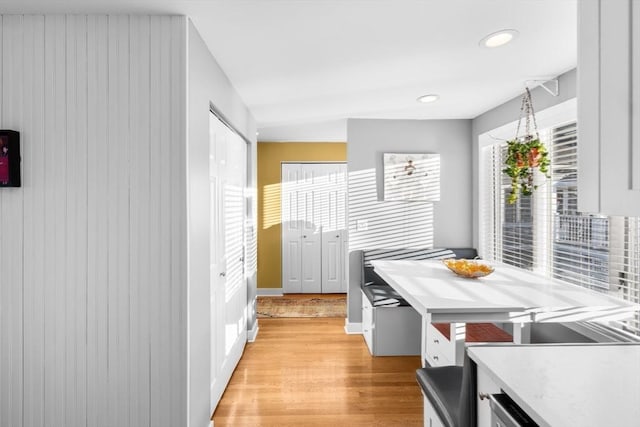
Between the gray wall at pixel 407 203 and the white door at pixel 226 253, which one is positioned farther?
the gray wall at pixel 407 203

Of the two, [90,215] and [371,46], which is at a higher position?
[371,46]

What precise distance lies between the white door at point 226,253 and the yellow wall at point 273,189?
6.98 feet

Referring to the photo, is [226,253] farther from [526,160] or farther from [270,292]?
[270,292]

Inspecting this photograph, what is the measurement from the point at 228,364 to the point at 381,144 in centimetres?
267

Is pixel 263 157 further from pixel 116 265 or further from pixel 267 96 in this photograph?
pixel 116 265

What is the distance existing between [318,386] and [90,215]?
6.72ft

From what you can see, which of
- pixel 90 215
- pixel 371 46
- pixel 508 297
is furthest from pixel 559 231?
pixel 90 215

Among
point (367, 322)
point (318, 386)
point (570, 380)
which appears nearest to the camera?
point (570, 380)

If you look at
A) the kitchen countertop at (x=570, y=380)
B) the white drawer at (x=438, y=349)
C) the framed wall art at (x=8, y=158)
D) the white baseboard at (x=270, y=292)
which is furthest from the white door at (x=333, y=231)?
the kitchen countertop at (x=570, y=380)

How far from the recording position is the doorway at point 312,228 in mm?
6055

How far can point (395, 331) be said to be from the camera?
3676 millimetres

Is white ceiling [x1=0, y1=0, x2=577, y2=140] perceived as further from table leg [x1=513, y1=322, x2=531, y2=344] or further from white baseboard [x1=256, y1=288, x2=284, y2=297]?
white baseboard [x1=256, y1=288, x2=284, y2=297]

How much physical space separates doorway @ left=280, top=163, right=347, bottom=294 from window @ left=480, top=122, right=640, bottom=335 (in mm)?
2409

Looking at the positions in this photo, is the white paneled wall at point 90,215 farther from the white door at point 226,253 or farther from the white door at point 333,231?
the white door at point 333,231
